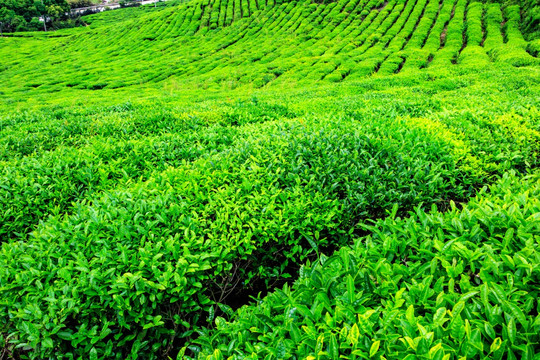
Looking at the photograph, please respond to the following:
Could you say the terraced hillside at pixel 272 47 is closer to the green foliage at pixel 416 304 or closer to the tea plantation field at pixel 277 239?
the tea plantation field at pixel 277 239

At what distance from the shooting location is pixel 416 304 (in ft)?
6.12

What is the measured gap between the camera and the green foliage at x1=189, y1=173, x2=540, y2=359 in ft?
5.04

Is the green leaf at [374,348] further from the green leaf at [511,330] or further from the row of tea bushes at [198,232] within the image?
the row of tea bushes at [198,232]

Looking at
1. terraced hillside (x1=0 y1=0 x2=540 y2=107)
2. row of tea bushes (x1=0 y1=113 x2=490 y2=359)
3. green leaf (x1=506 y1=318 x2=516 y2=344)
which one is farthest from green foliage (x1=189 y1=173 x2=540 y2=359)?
terraced hillside (x1=0 y1=0 x2=540 y2=107)

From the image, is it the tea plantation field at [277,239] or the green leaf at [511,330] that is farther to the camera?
the tea plantation field at [277,239]

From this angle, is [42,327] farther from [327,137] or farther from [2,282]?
[327,137]

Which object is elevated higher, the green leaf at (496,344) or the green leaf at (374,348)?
the green leaf at (496,344)

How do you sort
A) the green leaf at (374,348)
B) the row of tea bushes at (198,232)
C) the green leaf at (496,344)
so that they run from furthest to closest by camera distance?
the row of tea bushes at (198,232)
the green leaf at (374,348)
the green leaf at (496,344)

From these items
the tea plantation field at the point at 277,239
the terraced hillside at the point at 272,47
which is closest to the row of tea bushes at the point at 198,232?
the tea plantation field at the point at 277,239

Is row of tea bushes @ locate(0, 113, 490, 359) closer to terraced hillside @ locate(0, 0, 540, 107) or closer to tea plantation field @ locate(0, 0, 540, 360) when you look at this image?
tea plantation field @ locate(0, 0, 540, 360)

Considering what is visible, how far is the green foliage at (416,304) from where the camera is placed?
154cm

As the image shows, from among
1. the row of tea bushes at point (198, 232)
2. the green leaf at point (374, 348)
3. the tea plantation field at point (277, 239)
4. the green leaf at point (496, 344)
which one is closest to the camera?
the green leaf at point (496, 344)

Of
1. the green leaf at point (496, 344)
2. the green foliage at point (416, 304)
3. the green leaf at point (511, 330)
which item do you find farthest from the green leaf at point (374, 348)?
the green leaf at point (511, 330)

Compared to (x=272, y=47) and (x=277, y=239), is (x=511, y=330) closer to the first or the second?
(x=277, y=239)
